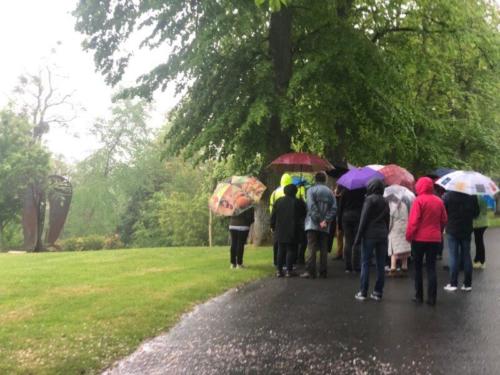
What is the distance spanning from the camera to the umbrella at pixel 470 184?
857 cm

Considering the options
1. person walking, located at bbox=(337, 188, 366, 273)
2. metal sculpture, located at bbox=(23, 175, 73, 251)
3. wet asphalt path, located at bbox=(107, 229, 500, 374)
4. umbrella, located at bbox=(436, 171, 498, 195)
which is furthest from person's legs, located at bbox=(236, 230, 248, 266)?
metal sculpture, located at bbox=(23, 175, 73, 251)

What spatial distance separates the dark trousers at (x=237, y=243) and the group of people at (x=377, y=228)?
21 millimetres

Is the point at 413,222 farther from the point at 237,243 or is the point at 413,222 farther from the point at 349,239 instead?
the point at 237,243

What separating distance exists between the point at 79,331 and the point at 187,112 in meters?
11.3

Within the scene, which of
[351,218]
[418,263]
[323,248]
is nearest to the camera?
[418,263]

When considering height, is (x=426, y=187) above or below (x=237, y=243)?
above

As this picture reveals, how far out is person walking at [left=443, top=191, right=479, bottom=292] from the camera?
8969mm

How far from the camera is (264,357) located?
5762mm

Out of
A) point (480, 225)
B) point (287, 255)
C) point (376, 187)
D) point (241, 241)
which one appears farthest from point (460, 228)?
point (241, 241)

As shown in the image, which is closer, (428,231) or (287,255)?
(428,231)

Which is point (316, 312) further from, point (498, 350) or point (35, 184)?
point (35, 184)

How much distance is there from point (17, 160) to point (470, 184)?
32.2 m

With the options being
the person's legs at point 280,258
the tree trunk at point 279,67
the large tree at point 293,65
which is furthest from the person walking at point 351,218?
the tree trunk at point 279,67

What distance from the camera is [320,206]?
1034cm
